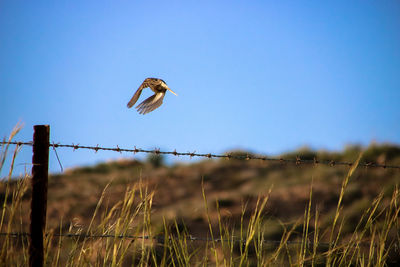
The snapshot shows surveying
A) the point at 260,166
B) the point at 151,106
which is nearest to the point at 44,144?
the point at 151,106

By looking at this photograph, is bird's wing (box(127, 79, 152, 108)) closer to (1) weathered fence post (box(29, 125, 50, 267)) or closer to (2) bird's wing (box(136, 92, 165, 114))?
(2) bird's wing (box(136, 92, 165, 114))

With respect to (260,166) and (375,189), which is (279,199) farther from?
(260,166)

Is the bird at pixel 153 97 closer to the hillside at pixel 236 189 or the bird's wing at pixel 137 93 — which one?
the bird's wing at pixel 137 93

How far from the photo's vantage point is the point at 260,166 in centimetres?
1688

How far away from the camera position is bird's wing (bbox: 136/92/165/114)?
10.4 ft

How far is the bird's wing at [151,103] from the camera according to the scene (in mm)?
3158

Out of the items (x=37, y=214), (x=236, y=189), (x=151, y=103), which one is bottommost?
(x=236, y=189)

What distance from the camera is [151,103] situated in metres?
3.19

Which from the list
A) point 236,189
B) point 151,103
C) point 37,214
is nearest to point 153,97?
point 151,103

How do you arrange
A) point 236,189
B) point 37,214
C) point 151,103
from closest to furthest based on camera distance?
point 37,214 → point 151,103 → point 236,189

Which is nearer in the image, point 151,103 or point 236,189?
point 151,103

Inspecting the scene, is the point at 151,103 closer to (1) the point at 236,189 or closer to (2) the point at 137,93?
(2) the point at 137,93

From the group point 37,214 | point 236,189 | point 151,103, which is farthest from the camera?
point 236,189

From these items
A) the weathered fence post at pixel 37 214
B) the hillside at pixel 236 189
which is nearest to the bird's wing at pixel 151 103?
the weathered fence post at pixel 37 214
